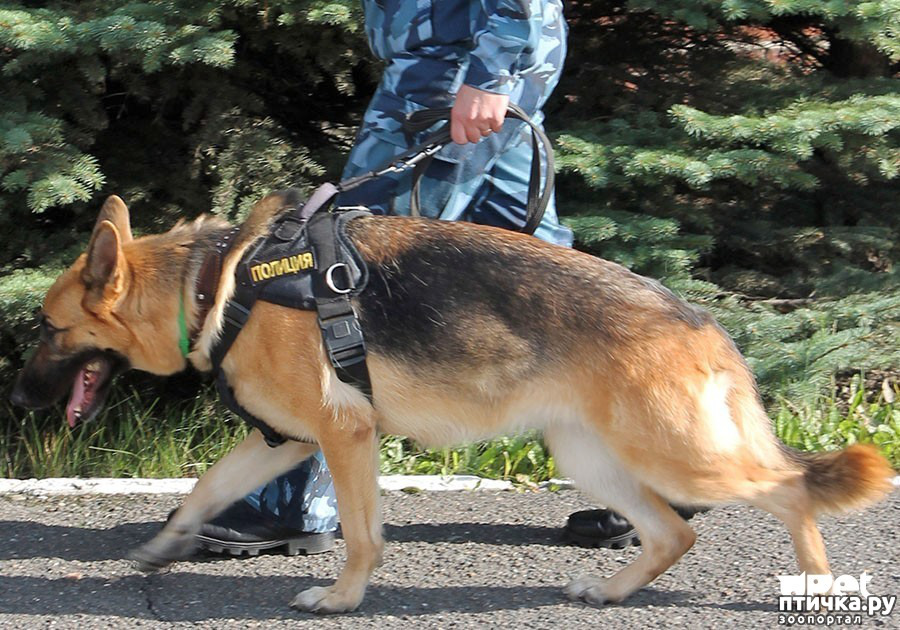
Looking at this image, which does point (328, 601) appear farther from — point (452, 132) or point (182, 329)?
point (452, 132)

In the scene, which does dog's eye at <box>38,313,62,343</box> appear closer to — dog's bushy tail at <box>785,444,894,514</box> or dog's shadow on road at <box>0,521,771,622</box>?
dog's shadow on road at <box>0,521,771,622</box>

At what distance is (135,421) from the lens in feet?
17.4

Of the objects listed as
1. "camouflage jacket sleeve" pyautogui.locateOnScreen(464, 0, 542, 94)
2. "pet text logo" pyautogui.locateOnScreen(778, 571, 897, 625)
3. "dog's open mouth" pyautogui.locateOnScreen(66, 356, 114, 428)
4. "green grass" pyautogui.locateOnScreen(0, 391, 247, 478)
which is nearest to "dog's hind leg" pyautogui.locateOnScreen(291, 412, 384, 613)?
"dog's open mouth" pyautogui.locateOnScreen(66, 356, 114, 428)

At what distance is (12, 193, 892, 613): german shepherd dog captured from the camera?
322 centimetres

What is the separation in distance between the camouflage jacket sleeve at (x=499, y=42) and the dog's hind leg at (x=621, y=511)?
3.81 feet

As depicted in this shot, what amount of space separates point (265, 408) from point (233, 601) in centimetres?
67

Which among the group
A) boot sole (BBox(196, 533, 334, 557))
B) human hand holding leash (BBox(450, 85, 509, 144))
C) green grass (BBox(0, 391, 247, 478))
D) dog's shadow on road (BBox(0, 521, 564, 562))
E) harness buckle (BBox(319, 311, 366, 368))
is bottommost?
green grass (BBox(0, 391, 247, 478))

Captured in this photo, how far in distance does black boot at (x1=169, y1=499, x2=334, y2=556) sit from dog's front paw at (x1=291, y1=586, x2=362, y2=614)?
50 centimetres

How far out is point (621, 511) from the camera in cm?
358

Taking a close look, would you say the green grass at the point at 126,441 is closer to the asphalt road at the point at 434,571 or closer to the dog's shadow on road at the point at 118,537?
the asphalt road at the point at 434,571

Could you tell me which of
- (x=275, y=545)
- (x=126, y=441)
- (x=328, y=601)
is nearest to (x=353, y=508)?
(x=328, y=601)

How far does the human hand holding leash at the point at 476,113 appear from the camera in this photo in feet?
11.3

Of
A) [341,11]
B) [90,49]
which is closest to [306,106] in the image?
[341,11]

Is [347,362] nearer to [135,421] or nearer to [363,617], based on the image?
[363,617]
